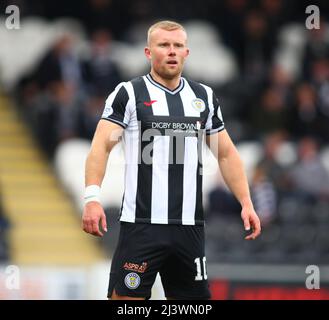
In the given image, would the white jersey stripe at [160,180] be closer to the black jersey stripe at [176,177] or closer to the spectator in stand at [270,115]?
the black jersey stripe at [176,177]

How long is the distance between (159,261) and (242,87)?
879 centimetres

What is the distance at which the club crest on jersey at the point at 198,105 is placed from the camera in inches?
255

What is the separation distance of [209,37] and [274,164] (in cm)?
377

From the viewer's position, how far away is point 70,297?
1098 centimetres

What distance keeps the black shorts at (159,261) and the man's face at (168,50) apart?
972 millimetres

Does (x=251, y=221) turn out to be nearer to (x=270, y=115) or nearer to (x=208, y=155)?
(x=208, y=155)

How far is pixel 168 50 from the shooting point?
6340 mm

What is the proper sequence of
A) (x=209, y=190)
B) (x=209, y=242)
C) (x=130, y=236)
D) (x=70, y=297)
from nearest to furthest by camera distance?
(x=130, y=236), (x=70, y=297), (x=209, y=242), (x=209, y=190)

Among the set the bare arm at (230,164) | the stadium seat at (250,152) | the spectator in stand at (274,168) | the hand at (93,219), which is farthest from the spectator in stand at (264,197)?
the hand at (93,219)

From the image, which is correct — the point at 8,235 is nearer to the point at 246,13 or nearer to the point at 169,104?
the point at 246,13

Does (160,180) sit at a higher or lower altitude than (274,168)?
lower

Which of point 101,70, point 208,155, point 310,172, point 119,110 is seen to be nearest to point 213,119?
point 119,110
